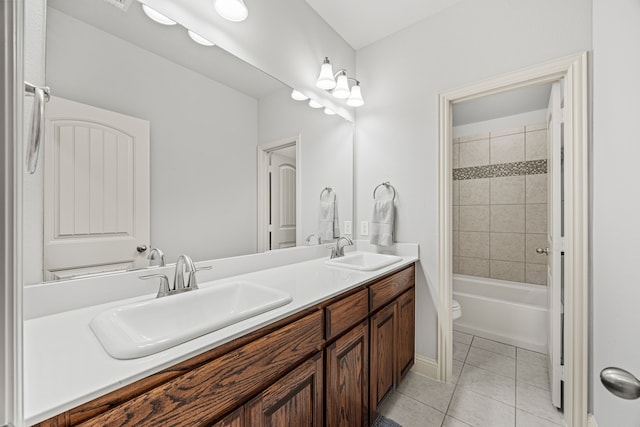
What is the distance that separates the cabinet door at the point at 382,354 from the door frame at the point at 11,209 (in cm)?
130

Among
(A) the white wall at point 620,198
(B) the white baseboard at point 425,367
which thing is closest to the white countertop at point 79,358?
(A) the white wall at point 620,198

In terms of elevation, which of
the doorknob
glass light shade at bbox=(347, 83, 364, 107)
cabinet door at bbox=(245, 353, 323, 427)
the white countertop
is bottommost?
cabinet door at bbox=(245, 353, 323, 427)

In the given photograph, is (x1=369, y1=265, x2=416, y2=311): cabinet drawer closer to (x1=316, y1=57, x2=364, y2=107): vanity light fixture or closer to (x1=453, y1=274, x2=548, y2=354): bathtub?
(x1=453, y1=274, x2=548, y2=354): bathtub

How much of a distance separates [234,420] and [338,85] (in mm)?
1982

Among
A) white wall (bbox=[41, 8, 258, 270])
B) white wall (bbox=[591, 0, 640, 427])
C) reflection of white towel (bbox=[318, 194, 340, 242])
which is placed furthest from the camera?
reflection of white towel (bbox=[318, 194, 340, 242])

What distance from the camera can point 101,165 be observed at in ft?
3.25

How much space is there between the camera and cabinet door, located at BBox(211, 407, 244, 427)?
750 mm

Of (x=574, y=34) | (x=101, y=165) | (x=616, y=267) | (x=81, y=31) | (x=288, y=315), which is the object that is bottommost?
(x=288, y=315)

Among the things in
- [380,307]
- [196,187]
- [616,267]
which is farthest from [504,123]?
[196,187]

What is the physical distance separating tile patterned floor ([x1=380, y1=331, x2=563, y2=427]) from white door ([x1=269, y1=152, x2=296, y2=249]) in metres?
1.16

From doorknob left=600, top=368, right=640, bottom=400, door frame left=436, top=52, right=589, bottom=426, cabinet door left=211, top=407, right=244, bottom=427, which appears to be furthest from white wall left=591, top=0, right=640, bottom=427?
cabinet door left=211, top=407, right=244, bottom=427

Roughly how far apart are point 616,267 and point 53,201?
197cm

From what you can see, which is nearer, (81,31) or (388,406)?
(81,31)

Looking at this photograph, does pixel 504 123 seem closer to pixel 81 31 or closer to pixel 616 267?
pixel 616 267
